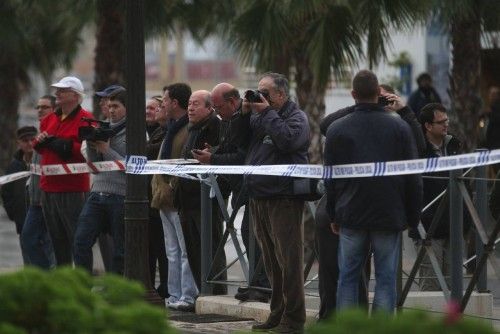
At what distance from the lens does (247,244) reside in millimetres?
12000

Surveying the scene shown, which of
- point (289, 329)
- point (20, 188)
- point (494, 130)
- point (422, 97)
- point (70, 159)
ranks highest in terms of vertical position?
point (422, 97)

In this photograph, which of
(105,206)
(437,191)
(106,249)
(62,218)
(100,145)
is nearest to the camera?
(437,191)

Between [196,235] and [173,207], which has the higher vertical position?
[173,207]

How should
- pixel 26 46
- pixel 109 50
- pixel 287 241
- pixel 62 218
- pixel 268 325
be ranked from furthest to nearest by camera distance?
pixel 26 46 < pixel 109 50 < pixel 62 218 < pixel 268 325 < pixel 287 241

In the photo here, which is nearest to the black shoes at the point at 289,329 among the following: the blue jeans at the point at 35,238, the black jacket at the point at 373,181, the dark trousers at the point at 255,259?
the black jacket at the point at 373,181

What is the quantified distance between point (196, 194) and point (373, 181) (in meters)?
3.58

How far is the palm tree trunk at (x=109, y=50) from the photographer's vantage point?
20969 millimetres

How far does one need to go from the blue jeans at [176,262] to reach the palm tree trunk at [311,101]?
661cm

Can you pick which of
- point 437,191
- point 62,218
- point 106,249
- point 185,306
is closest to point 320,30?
point 106,249

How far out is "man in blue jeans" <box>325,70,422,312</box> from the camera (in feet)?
28.7

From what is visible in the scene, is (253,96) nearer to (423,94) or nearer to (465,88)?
(465,88)

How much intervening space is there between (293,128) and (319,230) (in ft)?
2.27

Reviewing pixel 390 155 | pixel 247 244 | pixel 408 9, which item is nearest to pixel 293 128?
pixel 390 155

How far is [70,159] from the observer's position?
1258cm
